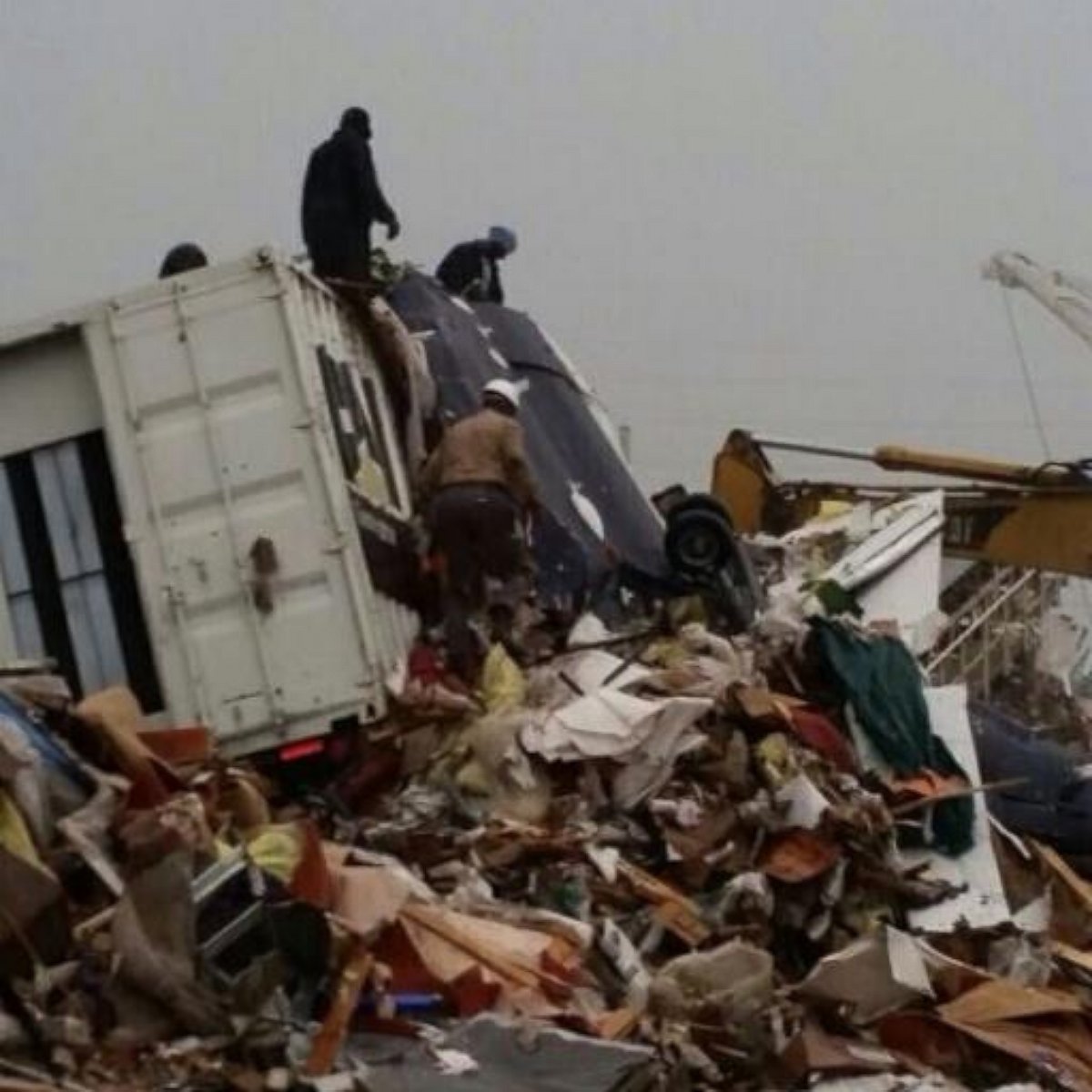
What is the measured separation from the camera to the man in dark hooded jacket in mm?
11500

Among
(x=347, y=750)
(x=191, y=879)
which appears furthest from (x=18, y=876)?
(x=347, y=750)

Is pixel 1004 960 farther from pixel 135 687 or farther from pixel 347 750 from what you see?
pixel 135 687

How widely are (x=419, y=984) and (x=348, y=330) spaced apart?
3.98 meters

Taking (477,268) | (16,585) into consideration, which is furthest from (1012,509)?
(16,585)

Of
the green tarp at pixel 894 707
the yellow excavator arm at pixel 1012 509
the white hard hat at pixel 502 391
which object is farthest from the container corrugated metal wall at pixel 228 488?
the yellow excavator arm at pixel 1012 509

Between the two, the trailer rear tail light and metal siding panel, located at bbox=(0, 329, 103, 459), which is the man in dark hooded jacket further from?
the trailer rear tail light

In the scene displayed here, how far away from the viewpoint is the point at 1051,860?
1026 cm

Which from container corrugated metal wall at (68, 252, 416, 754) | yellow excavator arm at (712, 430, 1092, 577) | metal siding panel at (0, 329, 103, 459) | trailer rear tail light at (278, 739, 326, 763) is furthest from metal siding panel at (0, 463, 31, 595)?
yellow excavator arm at (712, 430, 1092, 577)

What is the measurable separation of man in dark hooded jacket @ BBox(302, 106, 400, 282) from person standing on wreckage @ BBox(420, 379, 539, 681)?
120 cm

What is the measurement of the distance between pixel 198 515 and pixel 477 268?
4.95m

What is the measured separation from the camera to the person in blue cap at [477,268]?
14289 millimetres

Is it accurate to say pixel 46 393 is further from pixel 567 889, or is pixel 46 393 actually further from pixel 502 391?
pixel 567 889

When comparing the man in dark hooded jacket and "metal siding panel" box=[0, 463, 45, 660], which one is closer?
"metal siding panel" box=[0, 463, 45, 660]

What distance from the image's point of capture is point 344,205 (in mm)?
11664
